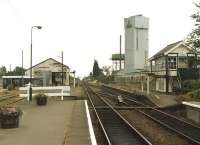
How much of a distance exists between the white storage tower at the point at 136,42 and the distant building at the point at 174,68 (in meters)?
40.1

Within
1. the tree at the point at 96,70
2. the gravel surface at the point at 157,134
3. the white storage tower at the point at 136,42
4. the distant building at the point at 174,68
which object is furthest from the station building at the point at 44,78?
the tree at the point at 96,70

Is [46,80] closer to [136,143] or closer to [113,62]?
[136,143]

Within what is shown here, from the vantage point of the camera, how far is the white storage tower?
101312mm

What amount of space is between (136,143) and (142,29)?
90880mm

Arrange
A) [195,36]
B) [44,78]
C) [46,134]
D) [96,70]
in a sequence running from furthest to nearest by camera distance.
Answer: [96,70], [44,78], [195,36], [46,134]

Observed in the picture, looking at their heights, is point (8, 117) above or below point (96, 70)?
below

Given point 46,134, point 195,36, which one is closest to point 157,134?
point 46,134

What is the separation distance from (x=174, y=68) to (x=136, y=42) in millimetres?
48776

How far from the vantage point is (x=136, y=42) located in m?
102

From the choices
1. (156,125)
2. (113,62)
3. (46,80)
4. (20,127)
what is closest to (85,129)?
(20,127)

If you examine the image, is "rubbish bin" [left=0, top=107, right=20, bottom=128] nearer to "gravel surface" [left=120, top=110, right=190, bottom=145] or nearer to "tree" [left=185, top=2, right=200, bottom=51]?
"gravel surface" [left=120, top=110, right=190, bottom=145]

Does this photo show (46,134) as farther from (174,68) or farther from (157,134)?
(174,68)

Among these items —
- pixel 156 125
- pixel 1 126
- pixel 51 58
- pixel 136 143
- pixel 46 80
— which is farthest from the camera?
pixel 51 58

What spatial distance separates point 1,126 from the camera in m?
17.5
